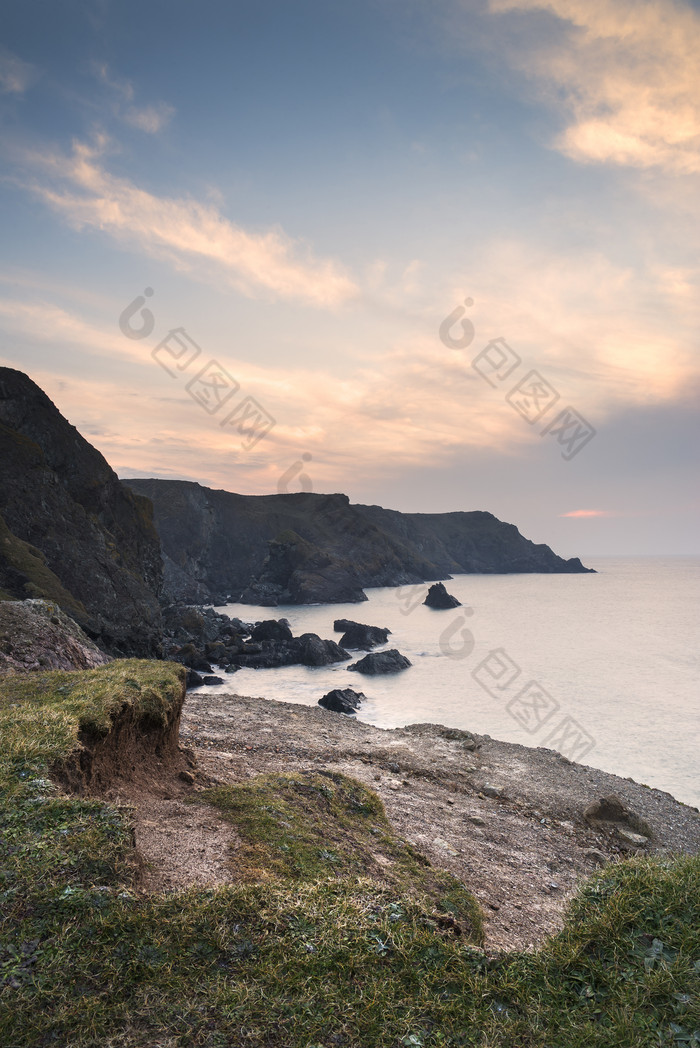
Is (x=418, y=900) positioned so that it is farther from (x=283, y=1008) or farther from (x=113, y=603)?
(x=113, y=603)

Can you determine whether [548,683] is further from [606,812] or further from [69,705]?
[69,705]

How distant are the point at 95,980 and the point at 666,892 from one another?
196 inches

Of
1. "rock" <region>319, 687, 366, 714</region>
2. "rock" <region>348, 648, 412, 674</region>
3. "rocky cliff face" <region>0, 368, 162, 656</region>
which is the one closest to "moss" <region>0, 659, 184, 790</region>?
"rock" <region>319, 687, 366, 714</region>

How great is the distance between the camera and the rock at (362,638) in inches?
2162

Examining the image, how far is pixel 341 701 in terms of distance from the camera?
31734mm

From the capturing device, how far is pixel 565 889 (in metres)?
9.68

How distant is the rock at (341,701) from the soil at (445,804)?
25.4ft

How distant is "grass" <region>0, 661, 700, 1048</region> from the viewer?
12.3 ft

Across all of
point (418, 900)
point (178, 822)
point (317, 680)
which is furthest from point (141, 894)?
point (317, 680)

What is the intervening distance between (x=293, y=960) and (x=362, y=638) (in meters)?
51.9

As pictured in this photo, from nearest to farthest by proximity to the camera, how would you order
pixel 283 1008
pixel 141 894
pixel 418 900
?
pixel 283 1008 < pixel 141 894 < pixel 418 900

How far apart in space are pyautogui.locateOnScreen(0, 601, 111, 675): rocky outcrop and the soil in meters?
4.01

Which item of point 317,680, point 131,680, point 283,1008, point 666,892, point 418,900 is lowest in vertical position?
point 317,680

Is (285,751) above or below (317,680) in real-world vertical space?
above
